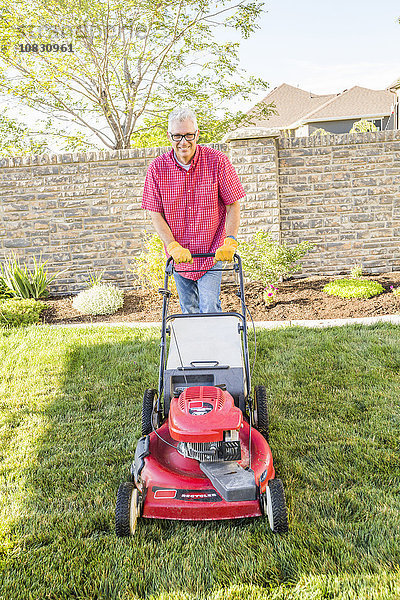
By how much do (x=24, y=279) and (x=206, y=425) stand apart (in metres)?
5.25

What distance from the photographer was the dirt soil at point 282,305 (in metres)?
5.57

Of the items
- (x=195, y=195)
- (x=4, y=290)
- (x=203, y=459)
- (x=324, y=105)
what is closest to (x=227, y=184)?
(x=195, y=195)

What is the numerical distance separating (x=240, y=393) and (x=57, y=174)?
539 centimetres

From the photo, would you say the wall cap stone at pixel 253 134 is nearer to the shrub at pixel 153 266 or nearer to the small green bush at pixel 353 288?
the shrub at pixel 153 266

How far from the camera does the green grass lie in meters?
1.94

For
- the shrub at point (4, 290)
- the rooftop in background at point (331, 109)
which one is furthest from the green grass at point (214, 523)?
the rooftop in background at point (331, 109)

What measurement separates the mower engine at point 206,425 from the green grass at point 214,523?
33 cm

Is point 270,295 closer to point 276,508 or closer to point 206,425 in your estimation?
point 206,425

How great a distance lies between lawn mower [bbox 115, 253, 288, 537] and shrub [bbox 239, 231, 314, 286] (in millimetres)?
3444

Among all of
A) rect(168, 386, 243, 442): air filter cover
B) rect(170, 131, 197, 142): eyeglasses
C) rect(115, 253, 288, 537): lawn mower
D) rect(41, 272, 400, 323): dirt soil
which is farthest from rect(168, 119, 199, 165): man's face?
rect(41, 272, 400, 323): dirt soil

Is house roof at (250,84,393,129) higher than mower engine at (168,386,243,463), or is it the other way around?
house roof at (250,84,393,129)

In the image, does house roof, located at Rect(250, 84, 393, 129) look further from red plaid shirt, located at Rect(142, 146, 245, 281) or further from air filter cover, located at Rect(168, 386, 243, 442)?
air filter cover, located at Rect(168, 386, 243, 442)

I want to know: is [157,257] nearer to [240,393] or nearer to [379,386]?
[379,386]

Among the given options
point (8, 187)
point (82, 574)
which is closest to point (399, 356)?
point (82, 574)
